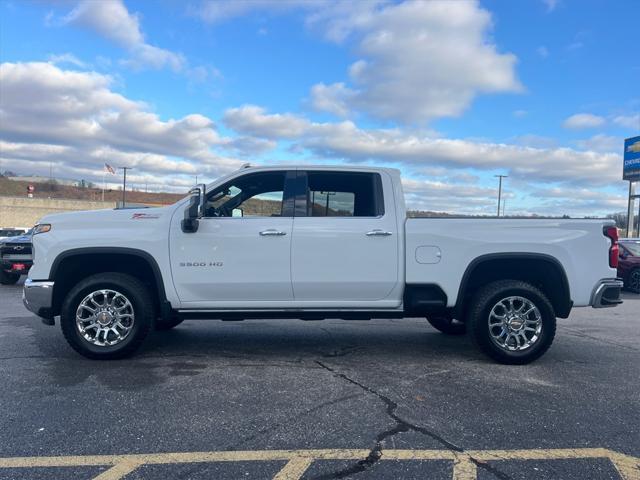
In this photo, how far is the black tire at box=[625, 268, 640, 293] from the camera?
1355 centimetres

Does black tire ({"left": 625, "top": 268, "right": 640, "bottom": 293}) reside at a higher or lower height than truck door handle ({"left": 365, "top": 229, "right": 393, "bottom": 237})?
lower

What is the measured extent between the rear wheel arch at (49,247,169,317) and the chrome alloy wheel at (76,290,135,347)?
0.31 m

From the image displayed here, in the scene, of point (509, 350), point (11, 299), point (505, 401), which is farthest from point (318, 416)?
point (11, 299)

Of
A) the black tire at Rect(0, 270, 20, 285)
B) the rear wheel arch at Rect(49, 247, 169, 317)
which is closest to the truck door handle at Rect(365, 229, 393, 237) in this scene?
the rear wheel arch at Rect(49, 247, 169, 317)

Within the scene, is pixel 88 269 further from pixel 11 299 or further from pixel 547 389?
pixel 11 299

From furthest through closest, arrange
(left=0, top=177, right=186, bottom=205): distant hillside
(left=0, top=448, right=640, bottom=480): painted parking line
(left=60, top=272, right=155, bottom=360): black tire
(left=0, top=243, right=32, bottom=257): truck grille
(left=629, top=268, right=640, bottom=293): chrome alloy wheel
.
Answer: (left=0, top=177, right=186, bottom=205): distant hillside, (left=629, top=268, right=640, bottom=293): chrome alloy wheel, (left=0, top=243, right=32, bottom=257): truck grille, (left=60, top=272, right=155, bottom=360): black tire, (left=0, top=448, right=640, bottom=480): painted parking line

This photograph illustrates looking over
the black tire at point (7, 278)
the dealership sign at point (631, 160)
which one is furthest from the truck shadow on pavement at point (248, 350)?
the dealership sign at point (631, 160)

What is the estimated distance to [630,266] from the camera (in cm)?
1364

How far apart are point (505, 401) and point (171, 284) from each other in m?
3.32

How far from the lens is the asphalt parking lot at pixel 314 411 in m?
3.03

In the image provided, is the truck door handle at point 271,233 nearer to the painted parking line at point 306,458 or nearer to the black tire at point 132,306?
the black tire at point 132,306

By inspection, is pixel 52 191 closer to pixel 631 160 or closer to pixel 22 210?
pixel 22 210

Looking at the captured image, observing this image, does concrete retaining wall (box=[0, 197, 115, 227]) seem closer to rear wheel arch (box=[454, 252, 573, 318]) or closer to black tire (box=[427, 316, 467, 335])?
black tire (box=[427, 316, 467, 335])

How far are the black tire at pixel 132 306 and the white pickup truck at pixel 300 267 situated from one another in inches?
0.4
